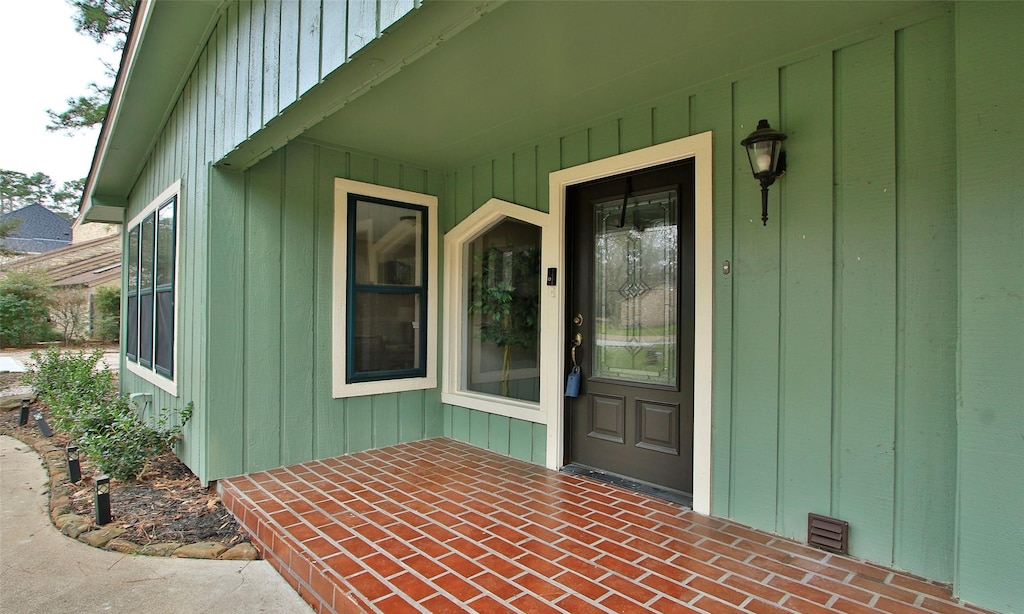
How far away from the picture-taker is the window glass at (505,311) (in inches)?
145

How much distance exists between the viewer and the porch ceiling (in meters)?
2.01

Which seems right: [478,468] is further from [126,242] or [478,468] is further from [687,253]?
[126,242]

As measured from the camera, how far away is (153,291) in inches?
174

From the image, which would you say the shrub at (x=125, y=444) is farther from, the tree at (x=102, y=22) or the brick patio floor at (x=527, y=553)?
the tree at (x=102, y=22)

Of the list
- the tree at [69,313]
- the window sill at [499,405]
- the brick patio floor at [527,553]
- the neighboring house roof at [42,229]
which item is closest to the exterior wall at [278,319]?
the brick patio floor at [527,553]

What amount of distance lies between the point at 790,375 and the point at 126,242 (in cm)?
691

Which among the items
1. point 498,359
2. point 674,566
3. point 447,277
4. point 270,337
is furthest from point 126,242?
point 674,566

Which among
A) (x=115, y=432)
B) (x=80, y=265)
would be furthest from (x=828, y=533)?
(x=80, y=265)

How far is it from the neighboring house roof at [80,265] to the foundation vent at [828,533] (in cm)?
1623

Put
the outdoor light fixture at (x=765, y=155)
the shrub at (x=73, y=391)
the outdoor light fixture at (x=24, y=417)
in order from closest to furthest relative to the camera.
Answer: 1. the outdoor light fixture at (x=765, y=155)
2. the shrub at (x=73, y=391)
3. the outdoor light fixture at (x=24, y=417)

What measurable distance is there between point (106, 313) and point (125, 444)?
39.8 ft

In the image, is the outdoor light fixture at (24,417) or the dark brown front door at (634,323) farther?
the outdoor light fixture at (24,417)

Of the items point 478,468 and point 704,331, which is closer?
point 704,331

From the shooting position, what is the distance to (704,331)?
2590 mm
